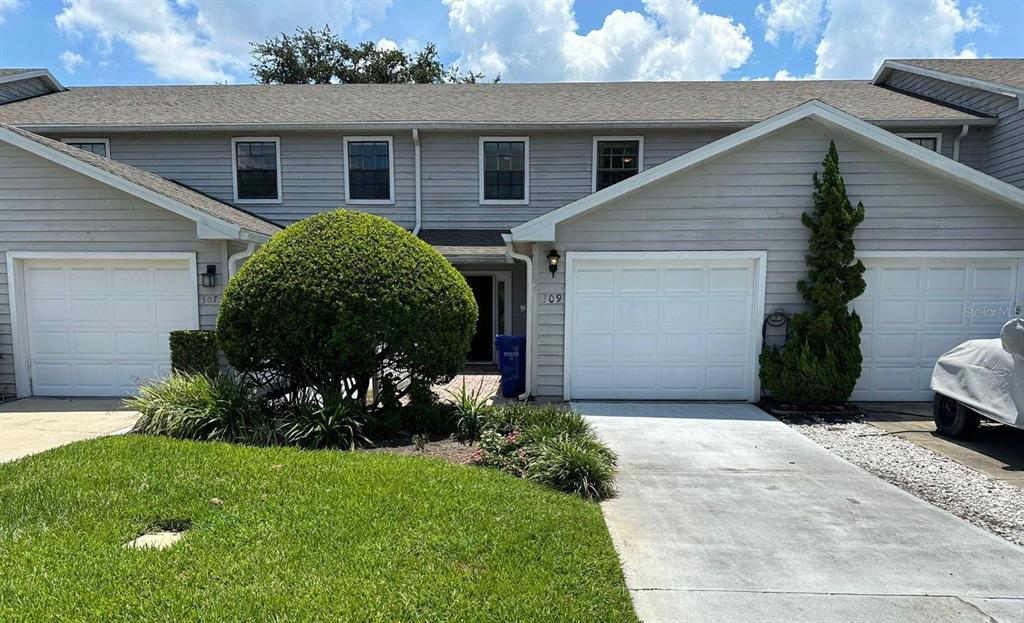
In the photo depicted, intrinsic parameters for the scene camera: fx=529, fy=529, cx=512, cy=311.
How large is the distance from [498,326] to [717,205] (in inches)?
224

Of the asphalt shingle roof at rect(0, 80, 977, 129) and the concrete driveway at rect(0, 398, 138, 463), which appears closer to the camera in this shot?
the concrete driveway at rect(0, 398, 138, 463)

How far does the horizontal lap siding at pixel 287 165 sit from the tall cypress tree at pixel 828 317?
25.6 ft

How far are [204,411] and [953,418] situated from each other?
29.5 ft

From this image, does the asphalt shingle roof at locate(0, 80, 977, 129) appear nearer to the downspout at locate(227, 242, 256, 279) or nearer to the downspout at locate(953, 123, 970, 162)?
the downspout at locate(953, 123, 970, 162)

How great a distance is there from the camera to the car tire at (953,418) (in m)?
6.43

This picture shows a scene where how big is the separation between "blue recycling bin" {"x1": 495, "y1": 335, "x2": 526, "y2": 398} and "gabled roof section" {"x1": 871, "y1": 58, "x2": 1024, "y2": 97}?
10385 millimetres

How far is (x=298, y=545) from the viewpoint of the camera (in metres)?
3.40

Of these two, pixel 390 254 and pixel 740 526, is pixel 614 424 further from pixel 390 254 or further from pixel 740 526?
pixel 390 254

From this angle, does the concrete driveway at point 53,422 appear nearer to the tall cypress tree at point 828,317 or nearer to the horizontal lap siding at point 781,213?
the horizontal lap siding at point 781,213

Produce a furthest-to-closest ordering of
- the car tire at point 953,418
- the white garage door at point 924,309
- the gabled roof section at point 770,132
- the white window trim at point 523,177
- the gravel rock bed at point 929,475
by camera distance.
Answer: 1. the white window trim at point 523,177
2. the white garage door at point 924,309
3. the gabled roof section at point 770,132
4. the car tire at point 953,418
5. the gravel rock bed at point 929,475

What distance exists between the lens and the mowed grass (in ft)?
9.23

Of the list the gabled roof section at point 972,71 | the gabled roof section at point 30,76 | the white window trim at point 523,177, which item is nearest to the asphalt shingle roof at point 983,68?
Result: the gabled roof section at point 972,71

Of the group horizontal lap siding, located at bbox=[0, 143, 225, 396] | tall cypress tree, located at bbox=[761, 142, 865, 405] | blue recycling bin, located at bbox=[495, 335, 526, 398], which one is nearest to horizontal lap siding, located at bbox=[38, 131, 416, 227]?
horizontal lap siding, located at bbox=[0, 143, 225, 396]

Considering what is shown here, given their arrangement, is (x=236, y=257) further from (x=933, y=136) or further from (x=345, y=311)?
(x=933, y=136)
